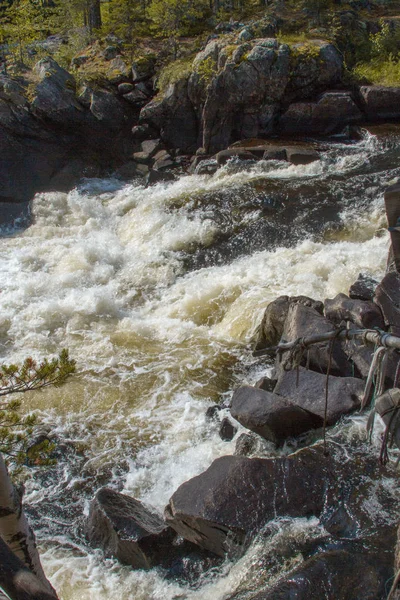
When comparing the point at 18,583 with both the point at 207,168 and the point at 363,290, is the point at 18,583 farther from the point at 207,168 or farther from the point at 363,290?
the point at 207,168

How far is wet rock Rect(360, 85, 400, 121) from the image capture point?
19234 mm

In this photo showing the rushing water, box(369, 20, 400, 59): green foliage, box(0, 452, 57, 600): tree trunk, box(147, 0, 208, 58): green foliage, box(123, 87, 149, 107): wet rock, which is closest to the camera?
box(0, 452, 57, 600): tree trunk

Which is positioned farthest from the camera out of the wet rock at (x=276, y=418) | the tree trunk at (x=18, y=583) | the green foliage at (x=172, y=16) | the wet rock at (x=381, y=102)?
the green foliage at (x=172, y=16)

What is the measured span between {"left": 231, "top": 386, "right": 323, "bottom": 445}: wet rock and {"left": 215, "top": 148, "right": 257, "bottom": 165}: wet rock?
12.0 meters

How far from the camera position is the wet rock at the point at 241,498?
19.1 feet

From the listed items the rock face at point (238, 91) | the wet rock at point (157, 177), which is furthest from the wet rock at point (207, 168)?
the rock face at point (238, 91)

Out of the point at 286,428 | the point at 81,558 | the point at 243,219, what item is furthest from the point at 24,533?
the point at 243,219

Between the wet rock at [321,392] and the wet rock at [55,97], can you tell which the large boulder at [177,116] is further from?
the wet rock at [321,392]

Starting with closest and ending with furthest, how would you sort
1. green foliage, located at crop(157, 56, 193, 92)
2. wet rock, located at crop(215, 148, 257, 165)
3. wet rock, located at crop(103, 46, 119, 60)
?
wet rock, located at crop(215, 148, 257, 165) < green foliage, located at crop(157, 56, 193, 92) < wet rock, located at crop(103, 46, 119, 60)

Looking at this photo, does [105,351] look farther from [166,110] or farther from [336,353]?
[166,110]

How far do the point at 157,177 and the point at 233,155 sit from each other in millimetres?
2905

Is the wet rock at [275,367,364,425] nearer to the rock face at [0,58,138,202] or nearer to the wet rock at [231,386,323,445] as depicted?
the wet rock at [231,386,323,445]

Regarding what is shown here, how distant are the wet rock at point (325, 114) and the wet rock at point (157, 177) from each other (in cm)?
549

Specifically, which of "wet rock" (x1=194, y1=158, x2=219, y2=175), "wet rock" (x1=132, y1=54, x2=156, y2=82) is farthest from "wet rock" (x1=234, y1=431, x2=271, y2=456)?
"wet rock" (x1=132, y1=54, x2=156, y2=82)
